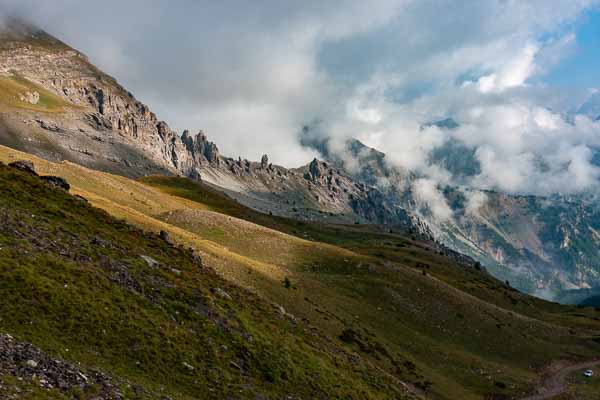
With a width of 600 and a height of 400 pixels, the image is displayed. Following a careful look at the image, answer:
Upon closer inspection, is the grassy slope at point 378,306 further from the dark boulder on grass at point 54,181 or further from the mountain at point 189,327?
the dark boulder on grass at point 54,181

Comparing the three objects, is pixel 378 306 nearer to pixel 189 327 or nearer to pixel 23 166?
pixel 189 327

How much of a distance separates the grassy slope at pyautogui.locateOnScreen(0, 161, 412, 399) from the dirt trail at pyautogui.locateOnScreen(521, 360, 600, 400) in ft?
97.8

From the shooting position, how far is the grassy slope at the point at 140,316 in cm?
2523

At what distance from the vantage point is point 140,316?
29125 mm

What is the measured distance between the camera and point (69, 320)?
84.3 ft

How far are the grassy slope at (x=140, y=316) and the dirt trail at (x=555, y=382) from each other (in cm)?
2982

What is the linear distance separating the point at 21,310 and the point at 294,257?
59.6 meters

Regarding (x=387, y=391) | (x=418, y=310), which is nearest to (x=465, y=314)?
(x=418, y=310)

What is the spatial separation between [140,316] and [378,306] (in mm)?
47984

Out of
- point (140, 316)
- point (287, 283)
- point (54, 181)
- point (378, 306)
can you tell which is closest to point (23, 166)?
point (54, 181)

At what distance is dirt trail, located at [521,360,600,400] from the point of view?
195 feet

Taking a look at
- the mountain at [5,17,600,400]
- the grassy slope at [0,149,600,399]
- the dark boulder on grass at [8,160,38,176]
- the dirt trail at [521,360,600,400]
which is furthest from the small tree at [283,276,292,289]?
the dirt trail at [521,360,600,400]

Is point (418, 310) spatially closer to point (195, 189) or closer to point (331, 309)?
point (331, 309)

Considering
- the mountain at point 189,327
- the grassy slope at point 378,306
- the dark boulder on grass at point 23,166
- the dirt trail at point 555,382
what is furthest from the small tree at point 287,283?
the dirt trail at point 555,382
